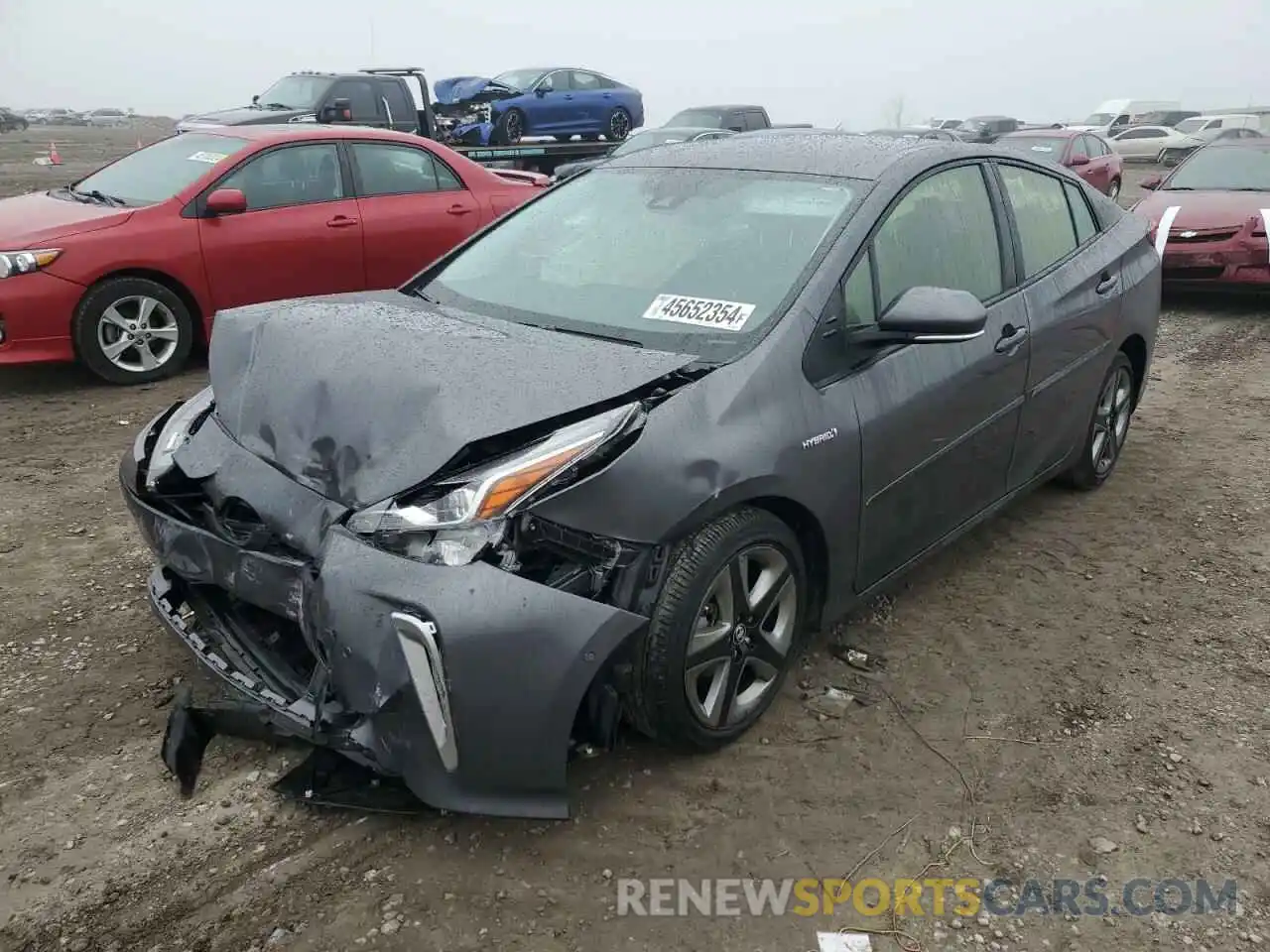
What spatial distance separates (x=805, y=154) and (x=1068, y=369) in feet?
4.76

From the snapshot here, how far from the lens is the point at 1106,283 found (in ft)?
14.2

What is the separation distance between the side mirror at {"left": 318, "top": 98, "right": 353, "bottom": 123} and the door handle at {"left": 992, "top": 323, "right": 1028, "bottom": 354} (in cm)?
1074

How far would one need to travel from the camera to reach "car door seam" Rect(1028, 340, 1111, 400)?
3874 millimetres

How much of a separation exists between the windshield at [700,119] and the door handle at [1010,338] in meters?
15.1

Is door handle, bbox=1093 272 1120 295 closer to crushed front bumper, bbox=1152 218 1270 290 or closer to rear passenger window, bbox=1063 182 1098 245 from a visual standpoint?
rear passenger window, bbox=1063 182 1098 245

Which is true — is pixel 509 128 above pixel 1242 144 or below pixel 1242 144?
above

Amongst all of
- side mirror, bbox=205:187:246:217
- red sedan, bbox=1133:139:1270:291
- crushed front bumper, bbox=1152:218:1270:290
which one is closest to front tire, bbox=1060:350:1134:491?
red sedan, bbox=1133:139:1270:291

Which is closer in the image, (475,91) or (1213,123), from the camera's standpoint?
(475,91)

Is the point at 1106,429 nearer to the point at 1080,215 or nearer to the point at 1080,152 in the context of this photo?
the point at 1080,215

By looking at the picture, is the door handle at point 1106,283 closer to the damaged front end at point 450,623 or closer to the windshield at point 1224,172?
the damaged front end at point 450,623

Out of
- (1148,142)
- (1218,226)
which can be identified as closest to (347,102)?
(1218,226)

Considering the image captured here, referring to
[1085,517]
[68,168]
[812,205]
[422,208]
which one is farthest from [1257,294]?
[68,168]

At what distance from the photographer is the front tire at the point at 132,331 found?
20.0 ft

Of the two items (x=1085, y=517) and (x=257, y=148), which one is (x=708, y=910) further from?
(x=257, y=148)
